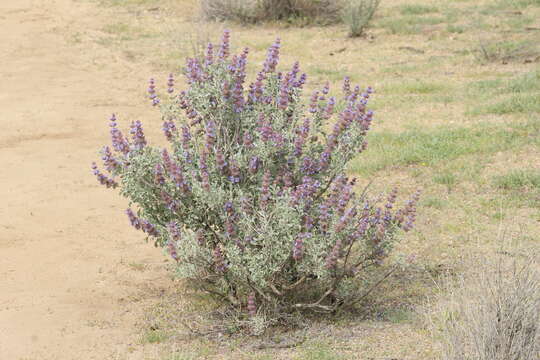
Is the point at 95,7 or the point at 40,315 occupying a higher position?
the point at 95,7

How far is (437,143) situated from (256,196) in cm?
332

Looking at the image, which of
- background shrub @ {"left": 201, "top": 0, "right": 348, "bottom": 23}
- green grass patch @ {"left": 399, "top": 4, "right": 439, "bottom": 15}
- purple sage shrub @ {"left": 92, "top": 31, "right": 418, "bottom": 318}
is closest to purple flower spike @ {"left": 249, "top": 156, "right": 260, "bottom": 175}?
purple sage shrub @ {"left": 92, "top": 31, "right": 418, "bottom": 318}

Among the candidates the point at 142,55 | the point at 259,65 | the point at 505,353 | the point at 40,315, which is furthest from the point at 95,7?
the point at 505,353

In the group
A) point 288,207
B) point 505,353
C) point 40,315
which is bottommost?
point 40,315

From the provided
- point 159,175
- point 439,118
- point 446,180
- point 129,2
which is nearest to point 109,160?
point 159,175

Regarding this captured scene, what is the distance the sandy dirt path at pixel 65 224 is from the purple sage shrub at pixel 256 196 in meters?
0.67

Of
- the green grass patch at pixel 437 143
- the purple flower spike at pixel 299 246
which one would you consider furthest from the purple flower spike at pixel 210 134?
the green grass patch at pixel 437 143

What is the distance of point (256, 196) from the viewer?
4.86 meters

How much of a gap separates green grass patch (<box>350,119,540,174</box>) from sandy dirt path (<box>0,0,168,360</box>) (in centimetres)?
230

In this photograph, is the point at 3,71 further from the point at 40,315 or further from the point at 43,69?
the point at 40,315

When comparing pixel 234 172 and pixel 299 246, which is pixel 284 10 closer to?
pixel 234 172

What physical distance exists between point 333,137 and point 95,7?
10437mm

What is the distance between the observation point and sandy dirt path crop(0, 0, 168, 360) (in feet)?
16.3

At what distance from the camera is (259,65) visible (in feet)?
35.2
